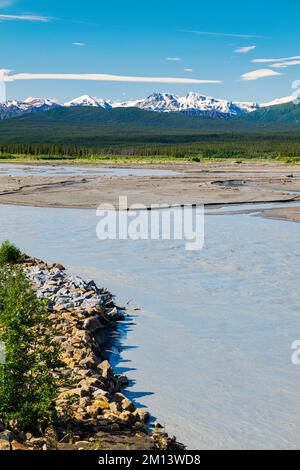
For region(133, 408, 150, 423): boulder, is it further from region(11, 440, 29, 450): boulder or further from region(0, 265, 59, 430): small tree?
region(11, 440, 29, 450): boulder

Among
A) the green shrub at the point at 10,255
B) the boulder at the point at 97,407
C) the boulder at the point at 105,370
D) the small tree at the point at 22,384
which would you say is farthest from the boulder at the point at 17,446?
the green shrub at the point at 10,255

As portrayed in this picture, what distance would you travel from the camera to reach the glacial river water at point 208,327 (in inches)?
404

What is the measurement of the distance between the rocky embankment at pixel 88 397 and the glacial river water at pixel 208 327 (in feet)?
1.92

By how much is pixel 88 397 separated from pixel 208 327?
17.8 ft

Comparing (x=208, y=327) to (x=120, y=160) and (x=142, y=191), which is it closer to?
(x=142, y=191)

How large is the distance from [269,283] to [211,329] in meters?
4.98

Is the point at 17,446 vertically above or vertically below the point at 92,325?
below

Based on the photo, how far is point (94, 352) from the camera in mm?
12586

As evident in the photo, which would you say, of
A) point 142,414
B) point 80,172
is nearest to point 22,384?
point 142,414

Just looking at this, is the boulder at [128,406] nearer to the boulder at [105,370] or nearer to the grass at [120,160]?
Answer: the boulder at [105,370]

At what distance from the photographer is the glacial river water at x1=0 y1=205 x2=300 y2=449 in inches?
404

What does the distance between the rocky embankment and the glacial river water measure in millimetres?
586

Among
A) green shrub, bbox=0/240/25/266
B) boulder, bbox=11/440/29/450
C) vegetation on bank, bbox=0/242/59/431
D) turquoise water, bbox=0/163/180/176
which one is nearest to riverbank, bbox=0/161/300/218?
turquoise water, bbox=0/163/180/176

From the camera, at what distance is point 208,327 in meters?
14.8
